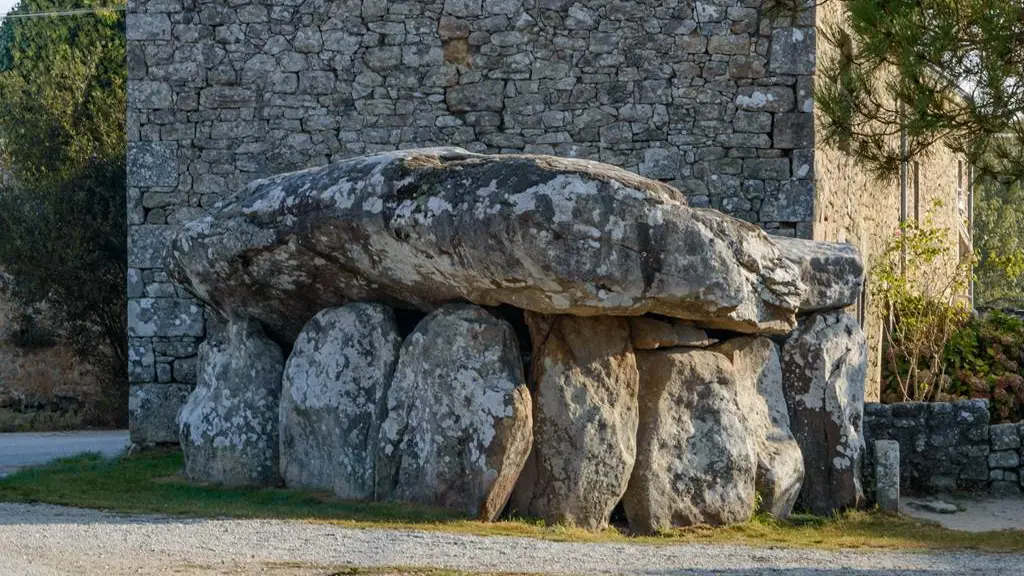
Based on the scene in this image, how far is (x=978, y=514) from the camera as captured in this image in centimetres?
1172

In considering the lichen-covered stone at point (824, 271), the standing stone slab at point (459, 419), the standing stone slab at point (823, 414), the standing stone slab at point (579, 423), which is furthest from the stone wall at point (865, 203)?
the standing stone slab at point (459, 419)

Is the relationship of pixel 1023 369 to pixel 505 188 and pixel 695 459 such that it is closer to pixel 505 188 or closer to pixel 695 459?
pixel 695 459

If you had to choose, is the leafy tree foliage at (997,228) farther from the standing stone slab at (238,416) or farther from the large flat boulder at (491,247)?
the standing stone slab at (238,416)

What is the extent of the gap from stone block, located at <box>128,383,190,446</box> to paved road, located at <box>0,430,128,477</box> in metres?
0.35

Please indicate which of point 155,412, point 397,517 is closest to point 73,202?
point 155,412

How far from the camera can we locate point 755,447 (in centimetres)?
1057

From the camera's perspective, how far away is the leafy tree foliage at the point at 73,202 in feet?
60.3

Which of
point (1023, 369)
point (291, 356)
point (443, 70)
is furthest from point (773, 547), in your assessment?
point (1023, 369)

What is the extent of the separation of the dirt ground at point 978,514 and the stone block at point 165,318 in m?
7.16

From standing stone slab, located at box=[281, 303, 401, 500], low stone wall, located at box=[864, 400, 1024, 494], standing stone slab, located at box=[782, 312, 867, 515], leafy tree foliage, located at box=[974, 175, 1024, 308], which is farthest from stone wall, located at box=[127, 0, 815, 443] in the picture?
leafy tree foliage, located at box=[974, 175, 1024, 308]

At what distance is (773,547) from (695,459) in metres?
1.20

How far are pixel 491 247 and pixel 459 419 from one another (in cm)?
123

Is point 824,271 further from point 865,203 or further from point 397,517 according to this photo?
point 865,203

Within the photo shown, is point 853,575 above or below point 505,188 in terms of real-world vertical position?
below
